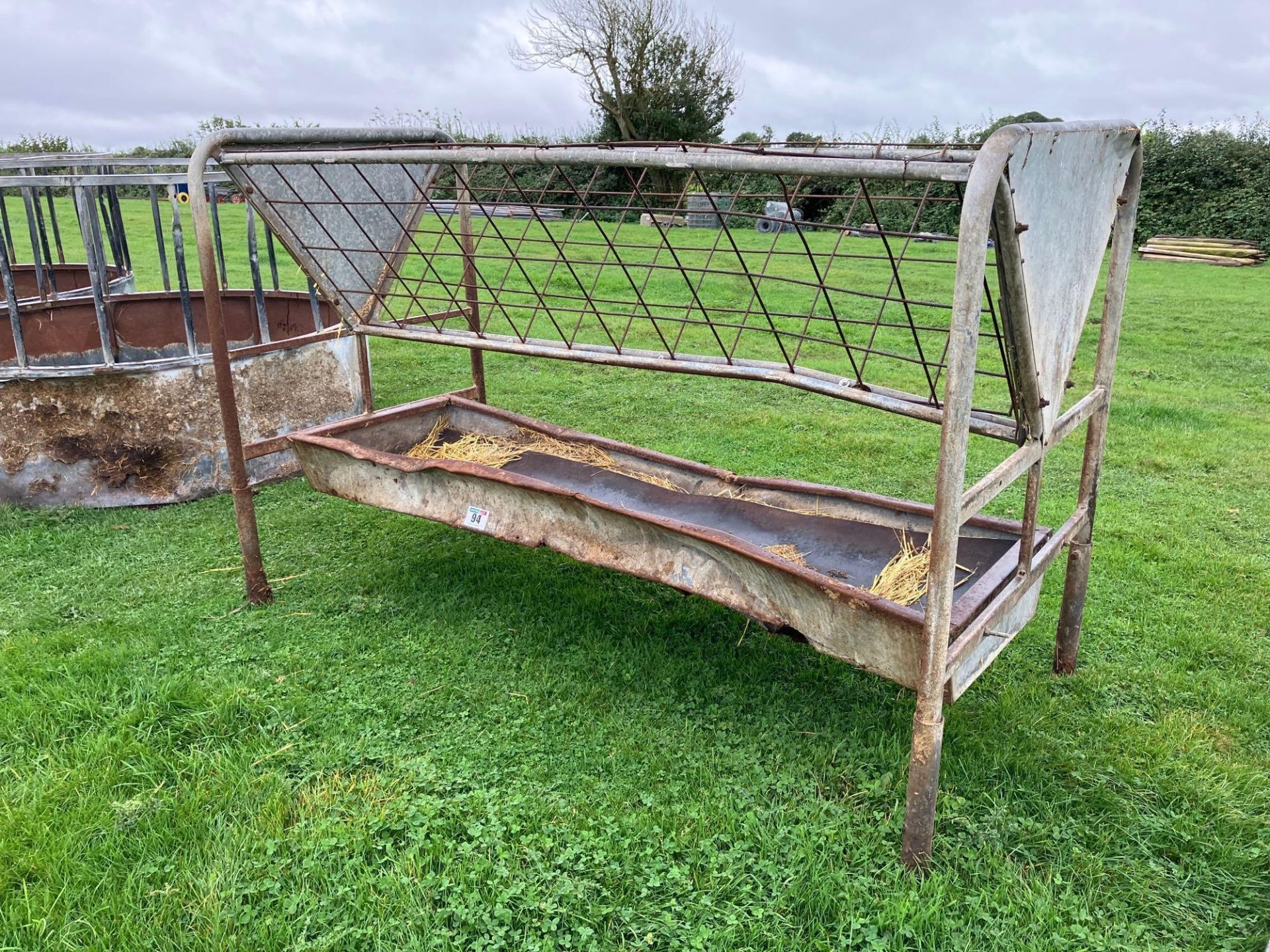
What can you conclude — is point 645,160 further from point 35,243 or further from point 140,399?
point 35,243

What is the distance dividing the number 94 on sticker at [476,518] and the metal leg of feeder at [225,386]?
1.05 m

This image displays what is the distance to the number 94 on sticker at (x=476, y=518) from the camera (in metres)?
3.30

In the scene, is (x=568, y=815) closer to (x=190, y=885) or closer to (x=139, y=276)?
(x=190, y=885)

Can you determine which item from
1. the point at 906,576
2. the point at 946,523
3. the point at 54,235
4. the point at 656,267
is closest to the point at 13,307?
the point at 54,235

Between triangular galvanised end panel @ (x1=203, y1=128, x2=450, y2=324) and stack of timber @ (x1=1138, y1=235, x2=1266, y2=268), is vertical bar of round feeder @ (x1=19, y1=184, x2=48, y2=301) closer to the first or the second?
triangular galvanised end panel @ (x1=203, y1=128, x2=450, y2=324)

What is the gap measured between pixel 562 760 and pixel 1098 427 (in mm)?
2180

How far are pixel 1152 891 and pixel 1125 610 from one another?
5.49 feet

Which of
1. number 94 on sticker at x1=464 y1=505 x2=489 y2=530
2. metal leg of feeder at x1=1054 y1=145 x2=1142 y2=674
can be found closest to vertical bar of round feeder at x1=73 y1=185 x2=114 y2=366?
number 94 on sticker at x1=464 y1=505 x2=489 y2=530

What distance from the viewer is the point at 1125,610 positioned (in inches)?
149

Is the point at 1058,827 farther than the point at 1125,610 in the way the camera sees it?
No

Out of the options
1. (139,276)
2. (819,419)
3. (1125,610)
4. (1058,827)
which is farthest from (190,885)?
(139,276)

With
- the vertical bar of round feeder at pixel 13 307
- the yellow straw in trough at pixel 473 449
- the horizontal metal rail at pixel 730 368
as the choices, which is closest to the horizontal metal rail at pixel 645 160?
the horizontal metal rail at pixel 730 368

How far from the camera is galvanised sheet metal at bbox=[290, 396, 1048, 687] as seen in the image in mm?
2434

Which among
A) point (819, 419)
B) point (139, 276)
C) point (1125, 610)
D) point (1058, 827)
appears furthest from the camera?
point (139, 276)
